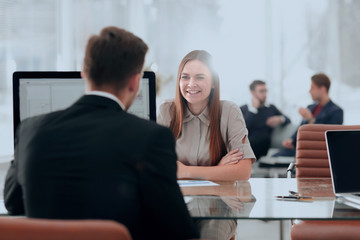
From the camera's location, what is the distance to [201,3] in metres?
6.89

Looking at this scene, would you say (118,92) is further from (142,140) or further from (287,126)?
(287,126)

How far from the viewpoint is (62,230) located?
0.97 metres

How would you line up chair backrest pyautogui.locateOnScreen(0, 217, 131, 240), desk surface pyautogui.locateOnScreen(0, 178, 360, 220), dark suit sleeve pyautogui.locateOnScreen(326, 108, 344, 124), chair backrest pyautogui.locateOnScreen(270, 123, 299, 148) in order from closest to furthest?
chair backrest pyautogui.locateOnScreen(0, 217, 131, 240), desk surface pyautogui.locateOnScreen(0, 178, 360, 220), dark suit sleeve pyautogui.locateOnScreen(326, 108, 344, 124), chair backrest pyautogui.locateOnScreen(270, 123, 299, 148)

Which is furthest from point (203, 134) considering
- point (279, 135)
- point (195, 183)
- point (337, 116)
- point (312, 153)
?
point (279, 135)

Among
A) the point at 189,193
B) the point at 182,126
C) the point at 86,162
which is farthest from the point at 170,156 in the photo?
the point at 182,126

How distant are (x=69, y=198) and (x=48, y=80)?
1.07m

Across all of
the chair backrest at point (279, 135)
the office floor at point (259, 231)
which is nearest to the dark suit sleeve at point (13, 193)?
the office floor at point (259, 231)

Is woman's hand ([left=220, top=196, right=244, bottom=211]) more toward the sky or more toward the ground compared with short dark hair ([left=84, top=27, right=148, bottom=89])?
more toward the ground

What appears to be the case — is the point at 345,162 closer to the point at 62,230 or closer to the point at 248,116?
the point at 62,230

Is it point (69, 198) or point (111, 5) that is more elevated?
point (111, 5)

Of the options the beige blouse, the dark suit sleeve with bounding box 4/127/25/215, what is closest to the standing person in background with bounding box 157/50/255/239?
the beige blouse

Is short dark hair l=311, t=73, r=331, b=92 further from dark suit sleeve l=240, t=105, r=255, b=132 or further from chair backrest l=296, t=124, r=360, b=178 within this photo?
chair backrest l=296, t=124, r=360, b=178

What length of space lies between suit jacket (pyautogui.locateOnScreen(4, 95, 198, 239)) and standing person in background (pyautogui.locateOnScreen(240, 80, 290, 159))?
4750mm

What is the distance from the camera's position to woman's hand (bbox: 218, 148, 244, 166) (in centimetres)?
257
